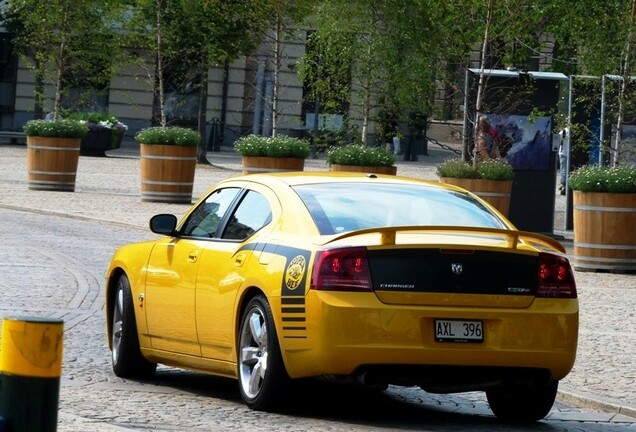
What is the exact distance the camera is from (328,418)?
9.12 m

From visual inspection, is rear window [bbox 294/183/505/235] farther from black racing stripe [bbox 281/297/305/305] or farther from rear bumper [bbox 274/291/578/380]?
rear bumper [bbox 274/291/578/380]

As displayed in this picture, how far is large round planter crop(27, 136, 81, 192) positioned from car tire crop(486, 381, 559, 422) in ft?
71.0

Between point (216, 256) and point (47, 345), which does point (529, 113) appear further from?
point (47, 345)

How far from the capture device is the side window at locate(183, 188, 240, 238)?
10227mm

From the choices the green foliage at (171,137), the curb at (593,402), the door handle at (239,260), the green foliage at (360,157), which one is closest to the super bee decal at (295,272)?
the door handle at (239,260)

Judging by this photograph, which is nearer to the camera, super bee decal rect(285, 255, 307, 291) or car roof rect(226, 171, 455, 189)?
super bee decal rect(285, 255, 307, 291)

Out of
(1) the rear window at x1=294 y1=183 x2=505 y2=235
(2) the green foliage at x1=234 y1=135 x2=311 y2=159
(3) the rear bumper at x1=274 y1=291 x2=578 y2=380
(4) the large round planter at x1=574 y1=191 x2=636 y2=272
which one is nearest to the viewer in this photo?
Result: (3) the rear bumper at x1=274 y1=291 x2=578 y2=380

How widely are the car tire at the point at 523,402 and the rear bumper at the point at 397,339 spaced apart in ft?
1.25

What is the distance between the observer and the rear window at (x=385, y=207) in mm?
9336

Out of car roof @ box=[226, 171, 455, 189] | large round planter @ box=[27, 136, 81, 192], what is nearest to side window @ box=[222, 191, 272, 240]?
car roof @ box=[226, 171, 455, 189]

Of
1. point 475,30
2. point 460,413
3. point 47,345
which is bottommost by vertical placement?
point 460,413

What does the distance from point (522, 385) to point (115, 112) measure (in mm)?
51663

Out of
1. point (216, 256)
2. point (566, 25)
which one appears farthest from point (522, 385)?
point (566, 25)

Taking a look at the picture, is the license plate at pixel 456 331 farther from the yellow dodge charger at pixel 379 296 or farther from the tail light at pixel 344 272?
the tail light at pixel 344 272
